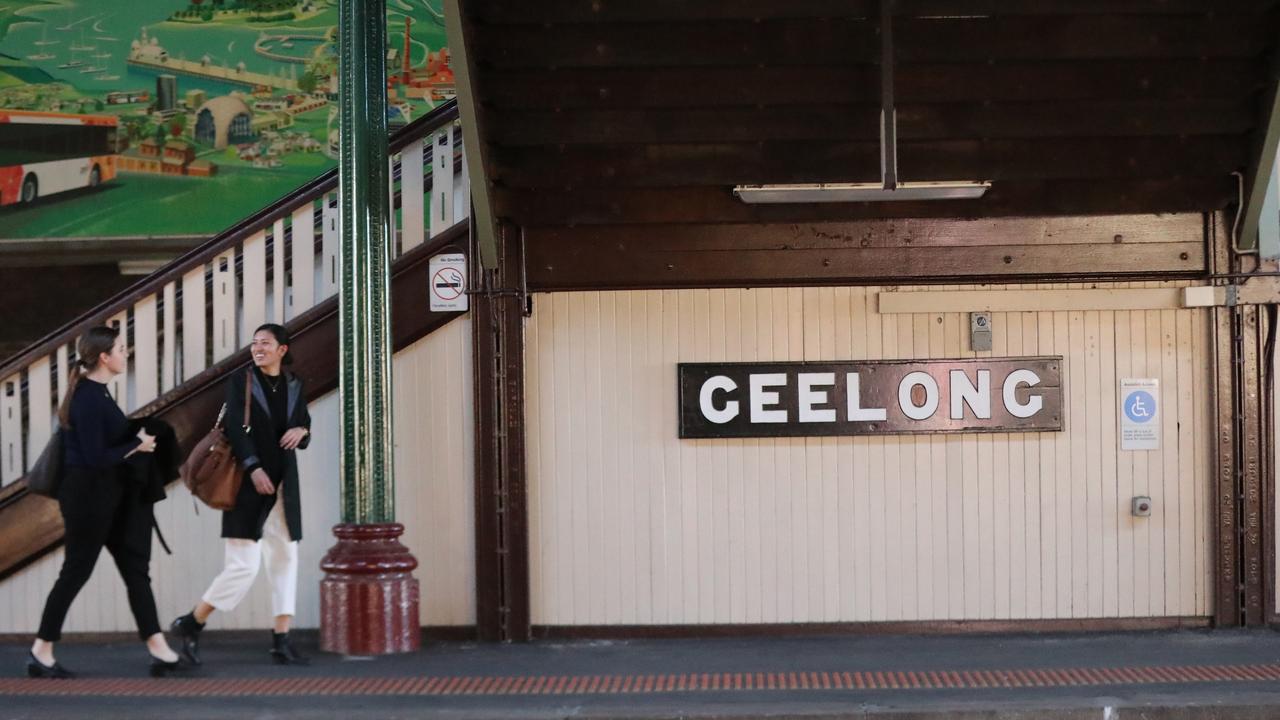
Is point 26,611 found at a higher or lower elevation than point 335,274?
lower

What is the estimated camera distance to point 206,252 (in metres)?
8.13

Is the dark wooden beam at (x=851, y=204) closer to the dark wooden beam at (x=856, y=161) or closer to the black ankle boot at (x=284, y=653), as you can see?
the dark wooden beam at (x=856, y=161)

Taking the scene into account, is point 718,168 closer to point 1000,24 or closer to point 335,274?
point 1000,24

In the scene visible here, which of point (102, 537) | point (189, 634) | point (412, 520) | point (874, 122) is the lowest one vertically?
point (189, 634)

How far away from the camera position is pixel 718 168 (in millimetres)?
7664

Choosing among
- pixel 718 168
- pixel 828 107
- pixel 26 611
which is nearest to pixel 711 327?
pixel 718 168

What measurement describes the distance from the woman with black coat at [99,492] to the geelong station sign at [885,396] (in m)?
3.13

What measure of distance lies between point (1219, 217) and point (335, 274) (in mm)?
5363

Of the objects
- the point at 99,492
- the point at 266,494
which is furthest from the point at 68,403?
the point at 266,494

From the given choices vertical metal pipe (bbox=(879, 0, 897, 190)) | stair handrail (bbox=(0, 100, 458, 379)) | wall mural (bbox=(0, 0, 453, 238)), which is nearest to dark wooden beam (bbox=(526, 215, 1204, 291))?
vertical metal pipe (bbox=(879, 0, 897, 190))

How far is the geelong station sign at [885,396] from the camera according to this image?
26.3 feet

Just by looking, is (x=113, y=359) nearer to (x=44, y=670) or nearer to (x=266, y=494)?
(x=266, y=494)

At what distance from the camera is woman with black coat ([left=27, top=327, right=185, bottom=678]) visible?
21.9 ft

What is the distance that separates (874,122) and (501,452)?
2.89m
